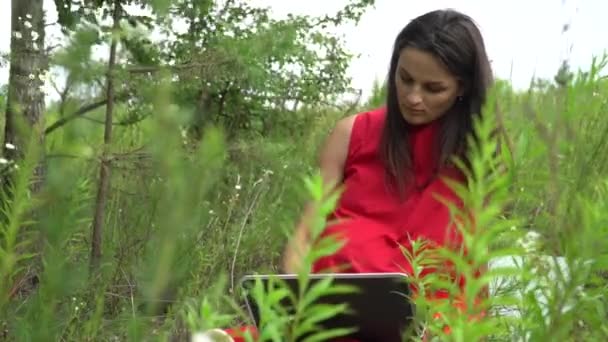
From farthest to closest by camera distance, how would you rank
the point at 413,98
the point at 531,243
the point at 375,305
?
the point at 413,98 < the point at 375,305 < the point at 531,243

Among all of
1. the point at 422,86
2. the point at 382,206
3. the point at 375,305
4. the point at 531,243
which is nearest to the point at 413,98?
the point at 422,86

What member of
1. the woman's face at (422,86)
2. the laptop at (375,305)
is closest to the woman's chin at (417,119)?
the woman's face at (422,86)

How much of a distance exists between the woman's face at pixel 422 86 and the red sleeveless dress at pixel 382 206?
0.33 feet

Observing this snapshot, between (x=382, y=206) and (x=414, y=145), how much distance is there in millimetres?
197

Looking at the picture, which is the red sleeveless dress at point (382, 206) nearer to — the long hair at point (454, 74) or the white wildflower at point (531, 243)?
the long hair at point (454, 74)

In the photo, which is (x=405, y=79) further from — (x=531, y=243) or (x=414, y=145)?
(x=531, y=243)

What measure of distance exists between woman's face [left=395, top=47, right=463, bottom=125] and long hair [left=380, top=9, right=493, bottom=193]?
3 centimetres

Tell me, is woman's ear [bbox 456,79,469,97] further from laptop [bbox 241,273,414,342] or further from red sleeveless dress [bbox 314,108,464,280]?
laptop [bbox 241,273,414,342]

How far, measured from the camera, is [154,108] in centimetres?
58

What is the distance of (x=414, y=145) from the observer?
9.16 feet

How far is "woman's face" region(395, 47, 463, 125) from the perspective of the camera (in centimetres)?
261

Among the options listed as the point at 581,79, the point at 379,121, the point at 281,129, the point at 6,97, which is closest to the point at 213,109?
the point at 281,129

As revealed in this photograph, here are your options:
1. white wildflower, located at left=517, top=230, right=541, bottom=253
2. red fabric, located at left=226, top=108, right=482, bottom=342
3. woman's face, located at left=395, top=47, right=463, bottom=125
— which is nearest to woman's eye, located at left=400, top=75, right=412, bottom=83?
woman's face, located at left=395, top=47, right=463, bottom=125

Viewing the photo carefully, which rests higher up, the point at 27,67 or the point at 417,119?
the point at 27,67
